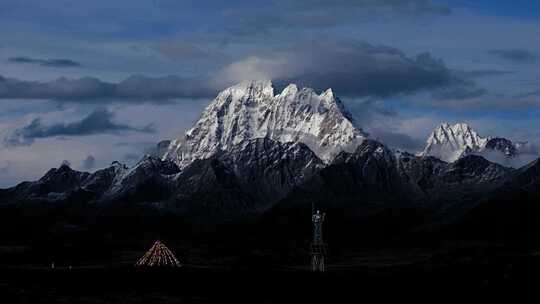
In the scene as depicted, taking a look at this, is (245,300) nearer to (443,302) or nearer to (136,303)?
(136,303)

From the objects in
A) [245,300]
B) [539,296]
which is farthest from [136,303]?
[539,296]

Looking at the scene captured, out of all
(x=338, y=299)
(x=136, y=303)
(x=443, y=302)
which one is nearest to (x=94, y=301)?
(x=136, y=303)

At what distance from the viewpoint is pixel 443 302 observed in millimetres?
193000

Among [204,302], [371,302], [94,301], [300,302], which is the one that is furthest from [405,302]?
[94,301]

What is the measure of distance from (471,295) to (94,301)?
65815 mm

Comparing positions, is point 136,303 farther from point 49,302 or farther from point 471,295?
point 471,295

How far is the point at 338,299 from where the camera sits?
655 feet

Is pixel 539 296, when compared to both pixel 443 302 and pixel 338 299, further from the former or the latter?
pixel 338 299

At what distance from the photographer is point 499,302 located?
192250 millimetres

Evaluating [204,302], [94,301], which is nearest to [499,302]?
[204,302]

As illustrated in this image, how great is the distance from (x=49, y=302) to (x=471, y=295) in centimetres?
7297

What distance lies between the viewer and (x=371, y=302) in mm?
195625

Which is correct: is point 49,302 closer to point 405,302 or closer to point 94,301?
point 94,301

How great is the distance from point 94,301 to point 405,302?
176 ft
